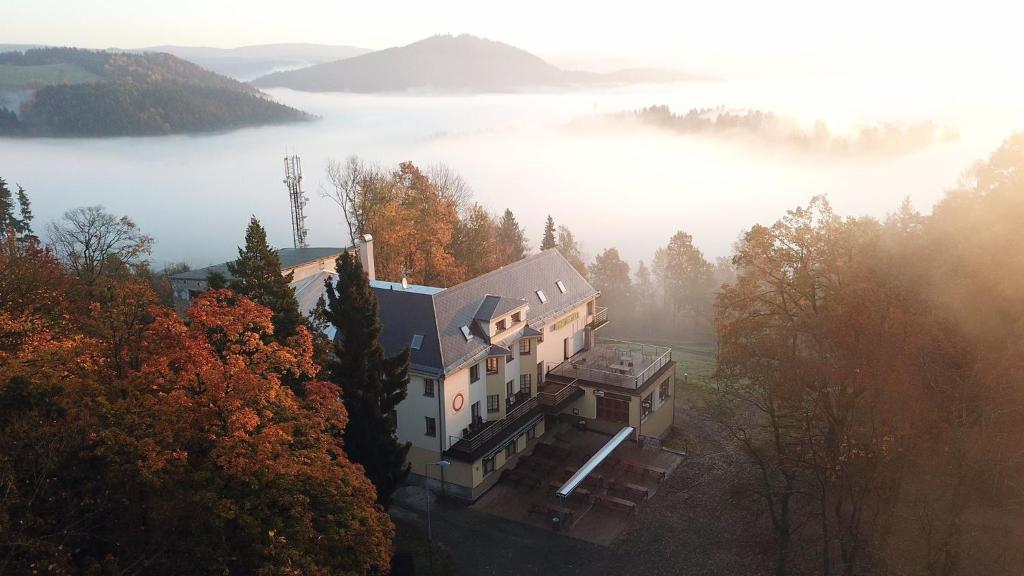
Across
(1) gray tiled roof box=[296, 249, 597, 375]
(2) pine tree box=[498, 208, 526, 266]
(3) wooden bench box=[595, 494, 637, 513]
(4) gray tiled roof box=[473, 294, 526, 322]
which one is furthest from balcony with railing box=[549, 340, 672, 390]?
(2) pine tree box=[498, 208, 526, 266]

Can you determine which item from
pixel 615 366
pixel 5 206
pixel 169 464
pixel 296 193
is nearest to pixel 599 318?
pixel 615 366

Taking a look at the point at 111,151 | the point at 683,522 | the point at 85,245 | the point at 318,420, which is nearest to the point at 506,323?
the point at 683,522

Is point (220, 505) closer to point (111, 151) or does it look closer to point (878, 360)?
point (878, 360)

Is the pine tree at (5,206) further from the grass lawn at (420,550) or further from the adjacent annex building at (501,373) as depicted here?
the grass lawn at (420,550)

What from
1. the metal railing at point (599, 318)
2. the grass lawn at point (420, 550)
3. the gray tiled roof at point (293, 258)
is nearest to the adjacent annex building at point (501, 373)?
the metal railing at point (599, 318)

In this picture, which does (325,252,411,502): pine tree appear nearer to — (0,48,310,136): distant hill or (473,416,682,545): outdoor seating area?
(473,416,682,545): outdoor seating area

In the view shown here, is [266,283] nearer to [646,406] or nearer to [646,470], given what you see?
[646,470]
